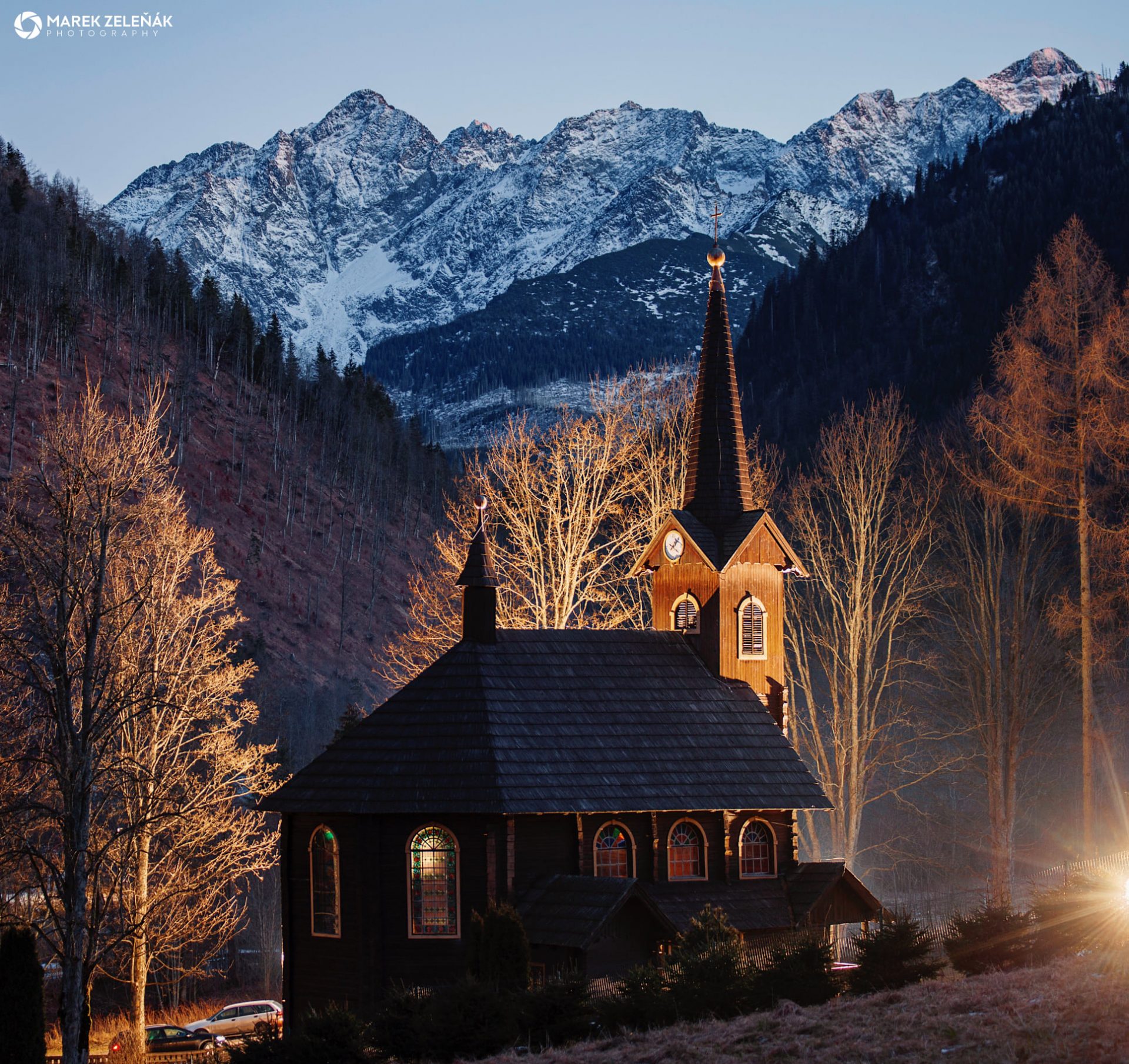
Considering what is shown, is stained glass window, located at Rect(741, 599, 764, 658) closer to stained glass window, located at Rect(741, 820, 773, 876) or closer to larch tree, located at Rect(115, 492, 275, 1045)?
stained glass window, located at Rect(741, 820, 773, 876)

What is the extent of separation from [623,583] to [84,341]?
76091 millimetres

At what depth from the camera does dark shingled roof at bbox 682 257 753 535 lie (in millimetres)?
37438

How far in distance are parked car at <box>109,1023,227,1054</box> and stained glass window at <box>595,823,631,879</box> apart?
11403mm

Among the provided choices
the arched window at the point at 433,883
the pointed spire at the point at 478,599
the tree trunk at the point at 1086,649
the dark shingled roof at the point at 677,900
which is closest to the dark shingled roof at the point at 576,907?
the dark shingled roof at the point at 677,900

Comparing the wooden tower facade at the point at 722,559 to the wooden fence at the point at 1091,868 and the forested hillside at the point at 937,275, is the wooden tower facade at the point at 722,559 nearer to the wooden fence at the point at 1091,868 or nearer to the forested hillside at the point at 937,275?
the wooden fence at the point at 1091,868

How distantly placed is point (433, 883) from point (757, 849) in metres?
8.00

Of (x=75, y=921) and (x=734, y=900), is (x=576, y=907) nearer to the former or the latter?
(x=734, y=900)

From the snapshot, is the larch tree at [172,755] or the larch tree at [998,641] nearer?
the larch tree at [172,755]

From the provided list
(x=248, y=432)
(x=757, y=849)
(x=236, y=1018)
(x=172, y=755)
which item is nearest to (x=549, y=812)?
(x=757, y=849)

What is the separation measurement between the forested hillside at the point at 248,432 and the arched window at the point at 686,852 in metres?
49.8

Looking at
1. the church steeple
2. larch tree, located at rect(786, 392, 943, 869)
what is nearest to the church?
the church steeple

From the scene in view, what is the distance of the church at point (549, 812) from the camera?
1155 inches

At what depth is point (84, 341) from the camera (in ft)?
372

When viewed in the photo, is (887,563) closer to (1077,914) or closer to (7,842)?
(1077,914)
